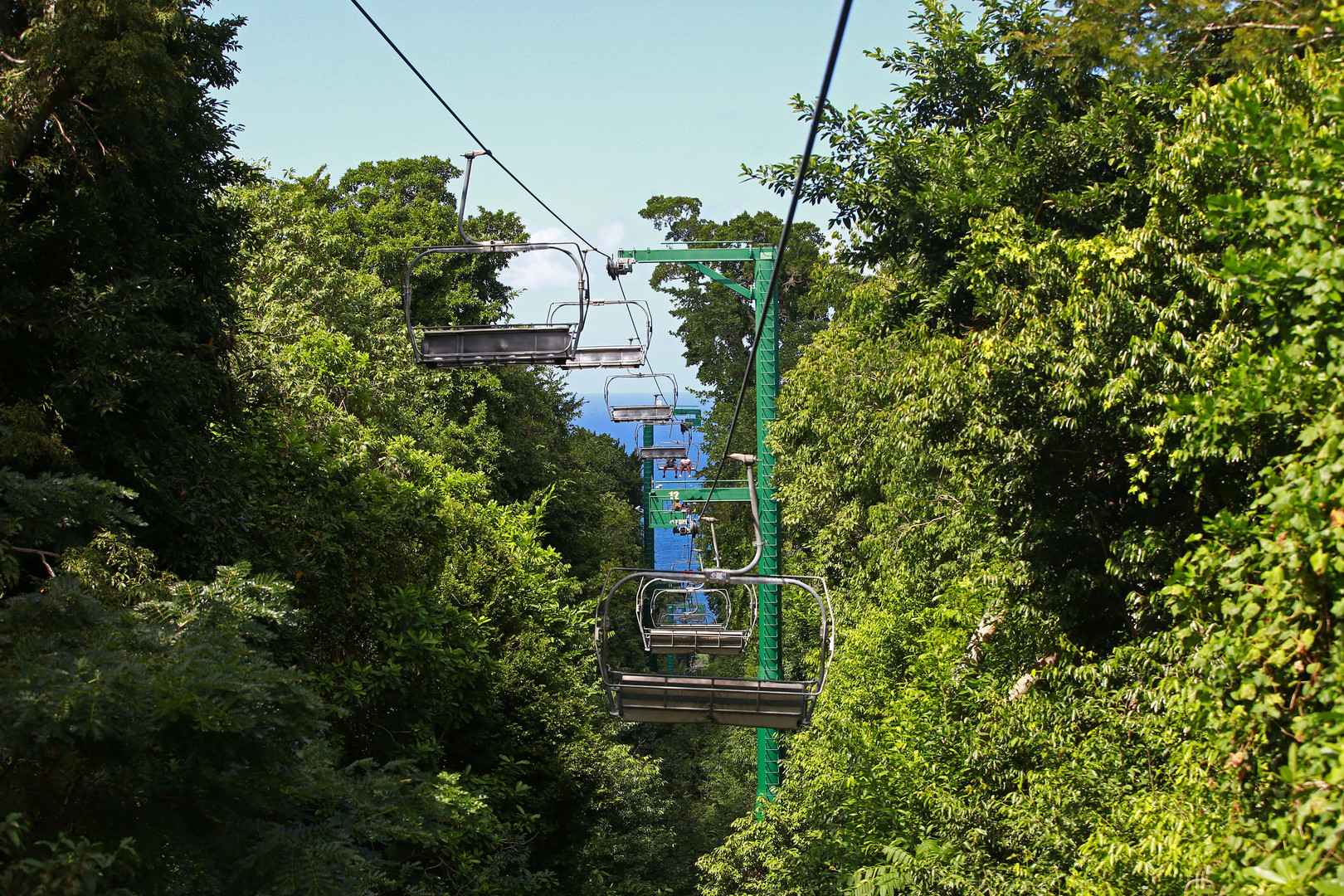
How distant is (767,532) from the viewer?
18.6 m

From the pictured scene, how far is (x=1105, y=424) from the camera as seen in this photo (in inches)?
291

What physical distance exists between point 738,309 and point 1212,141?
102 feet

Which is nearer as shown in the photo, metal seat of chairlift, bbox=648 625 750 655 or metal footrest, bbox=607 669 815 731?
metal footrest, bbox=607 669 815 731

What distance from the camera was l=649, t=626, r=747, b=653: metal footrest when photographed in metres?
14.2

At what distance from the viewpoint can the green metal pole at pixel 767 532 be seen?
682 inches

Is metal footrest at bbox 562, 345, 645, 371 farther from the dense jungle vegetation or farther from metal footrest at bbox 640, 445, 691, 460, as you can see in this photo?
metal footrest at bbox 640, 445, 691, 460

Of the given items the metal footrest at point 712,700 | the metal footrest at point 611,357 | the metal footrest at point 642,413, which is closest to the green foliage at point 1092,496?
the metal footrest at point 712,700

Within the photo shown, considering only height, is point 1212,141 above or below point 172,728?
above

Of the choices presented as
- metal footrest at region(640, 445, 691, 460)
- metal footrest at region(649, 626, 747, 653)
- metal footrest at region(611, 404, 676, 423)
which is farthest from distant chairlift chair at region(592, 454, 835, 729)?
metal footrest at region(640, 445, 691, 460)

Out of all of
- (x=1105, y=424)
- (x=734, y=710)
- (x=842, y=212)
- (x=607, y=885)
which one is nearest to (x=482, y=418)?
(x=607, y=885)

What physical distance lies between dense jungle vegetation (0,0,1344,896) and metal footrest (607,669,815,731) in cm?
177

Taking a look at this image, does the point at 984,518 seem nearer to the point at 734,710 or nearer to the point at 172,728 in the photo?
the point at 734,710

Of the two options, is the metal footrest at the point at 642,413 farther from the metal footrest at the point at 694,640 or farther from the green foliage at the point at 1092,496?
the metal footrest at the point at 694,640

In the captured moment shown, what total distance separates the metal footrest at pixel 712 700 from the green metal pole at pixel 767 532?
8.33m
